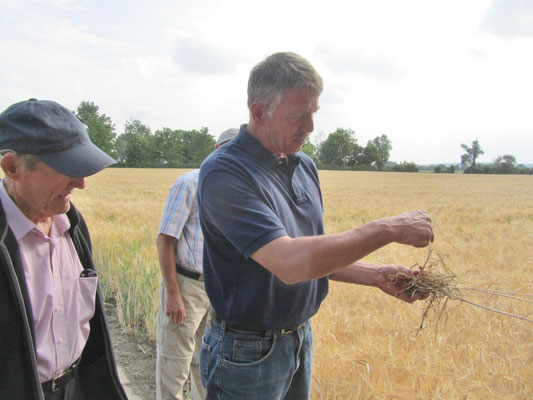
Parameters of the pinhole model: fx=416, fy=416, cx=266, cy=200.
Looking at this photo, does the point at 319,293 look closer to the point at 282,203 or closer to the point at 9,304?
the point at 282,203

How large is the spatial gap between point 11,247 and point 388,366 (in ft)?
7.05

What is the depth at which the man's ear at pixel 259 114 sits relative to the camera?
169 cm

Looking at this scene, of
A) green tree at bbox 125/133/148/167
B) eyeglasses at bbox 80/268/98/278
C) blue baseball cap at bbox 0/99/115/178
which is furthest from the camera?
green tree at bbox 125/133/148/167

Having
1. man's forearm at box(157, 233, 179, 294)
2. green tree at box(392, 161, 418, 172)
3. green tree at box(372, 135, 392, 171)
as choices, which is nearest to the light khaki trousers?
man's forearm at box(157, 233, 179, 294)

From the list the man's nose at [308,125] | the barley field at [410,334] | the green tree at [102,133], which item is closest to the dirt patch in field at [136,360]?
the barley field at [410,334]

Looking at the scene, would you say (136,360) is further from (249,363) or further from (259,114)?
(259,114)

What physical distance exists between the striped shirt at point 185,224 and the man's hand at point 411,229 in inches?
65.2

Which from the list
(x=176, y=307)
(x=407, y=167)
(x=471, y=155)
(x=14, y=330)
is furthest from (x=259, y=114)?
(x=407, y=167)

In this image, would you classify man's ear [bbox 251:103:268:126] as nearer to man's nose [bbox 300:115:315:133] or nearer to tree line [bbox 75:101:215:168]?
man's nose [bbox 300:115:315:133]

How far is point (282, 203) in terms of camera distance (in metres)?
1.66

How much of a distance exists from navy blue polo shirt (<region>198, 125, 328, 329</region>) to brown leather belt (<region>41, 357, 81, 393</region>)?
26.8 inches

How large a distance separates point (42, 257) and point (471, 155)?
48495 millimetres

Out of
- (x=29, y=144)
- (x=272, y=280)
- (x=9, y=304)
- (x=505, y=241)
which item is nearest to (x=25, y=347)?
(x=9, y=304)

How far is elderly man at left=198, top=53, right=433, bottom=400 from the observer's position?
144 centimetres
